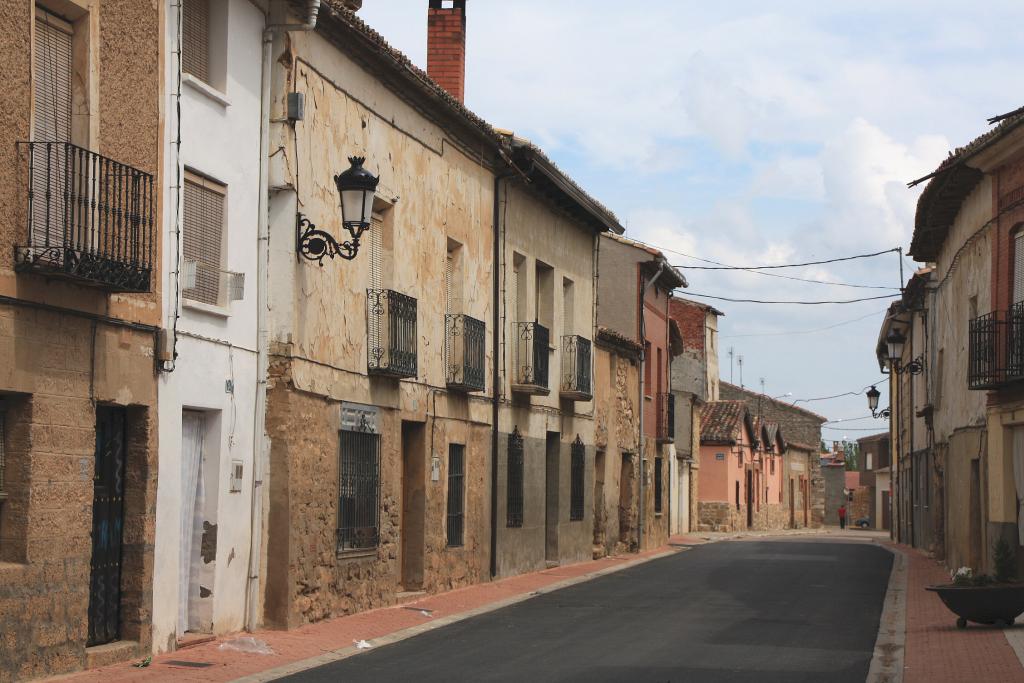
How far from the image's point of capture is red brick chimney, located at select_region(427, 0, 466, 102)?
2316cm

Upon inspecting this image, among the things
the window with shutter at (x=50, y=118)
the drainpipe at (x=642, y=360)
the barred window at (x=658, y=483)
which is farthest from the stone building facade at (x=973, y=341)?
the window with shutter at (x=50, y=118)

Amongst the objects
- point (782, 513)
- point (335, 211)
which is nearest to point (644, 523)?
point (335, 211)

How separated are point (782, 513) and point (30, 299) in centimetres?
6142

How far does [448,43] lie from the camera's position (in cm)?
2325

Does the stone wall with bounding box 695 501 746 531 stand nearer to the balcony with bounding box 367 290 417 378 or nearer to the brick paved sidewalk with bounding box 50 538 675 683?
the brick paved sidewalk with bounding box 50 538 675 683

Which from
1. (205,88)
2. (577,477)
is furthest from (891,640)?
(577,477)

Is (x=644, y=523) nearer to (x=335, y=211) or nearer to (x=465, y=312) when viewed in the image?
(x=465, y=312)

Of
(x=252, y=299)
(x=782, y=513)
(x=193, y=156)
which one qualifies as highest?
(x=193, y=156)

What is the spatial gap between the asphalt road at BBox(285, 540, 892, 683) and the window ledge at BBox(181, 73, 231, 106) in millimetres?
5465

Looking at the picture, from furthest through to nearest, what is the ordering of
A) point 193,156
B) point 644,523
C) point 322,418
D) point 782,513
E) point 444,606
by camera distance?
point 782,513 < point 644,523 < point 444,606 < point 322,418 < point 193,156

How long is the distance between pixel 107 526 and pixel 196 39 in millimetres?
4862

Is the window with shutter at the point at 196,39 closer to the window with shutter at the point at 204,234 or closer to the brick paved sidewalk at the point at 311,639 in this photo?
the window with shutter at the point at 204,234

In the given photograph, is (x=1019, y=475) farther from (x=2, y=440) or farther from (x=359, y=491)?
(x=2, y=440)

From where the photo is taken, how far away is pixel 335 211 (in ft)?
52.2
